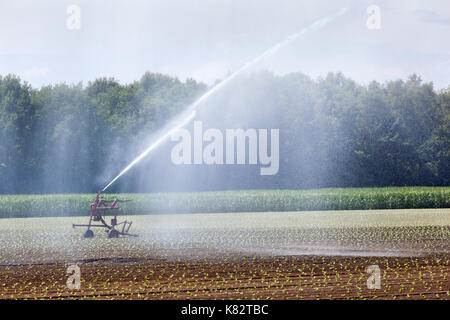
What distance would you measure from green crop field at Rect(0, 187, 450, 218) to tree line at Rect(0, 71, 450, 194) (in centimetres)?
1485

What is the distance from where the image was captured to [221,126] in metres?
52.1

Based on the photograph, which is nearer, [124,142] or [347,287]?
[347,287]

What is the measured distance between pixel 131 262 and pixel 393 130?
4781 centimetres

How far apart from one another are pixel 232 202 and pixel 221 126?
17.2 meters

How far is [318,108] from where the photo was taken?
5900 centimetres

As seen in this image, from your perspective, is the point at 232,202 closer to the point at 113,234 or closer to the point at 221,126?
the point at 113,234

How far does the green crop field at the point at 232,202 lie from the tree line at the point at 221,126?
14847mm

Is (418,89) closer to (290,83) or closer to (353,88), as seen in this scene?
(353,88)

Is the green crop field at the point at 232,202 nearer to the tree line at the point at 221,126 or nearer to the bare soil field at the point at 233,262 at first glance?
the bare soil field at the point at 233,262

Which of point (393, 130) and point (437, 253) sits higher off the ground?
point (393, 130)

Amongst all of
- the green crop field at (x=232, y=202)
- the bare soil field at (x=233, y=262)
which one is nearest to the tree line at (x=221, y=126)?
the green crop field at (x=232, y=202)

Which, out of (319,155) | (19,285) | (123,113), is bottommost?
(19,285)

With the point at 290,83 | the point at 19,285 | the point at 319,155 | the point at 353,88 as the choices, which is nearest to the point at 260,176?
the point at 319,155
